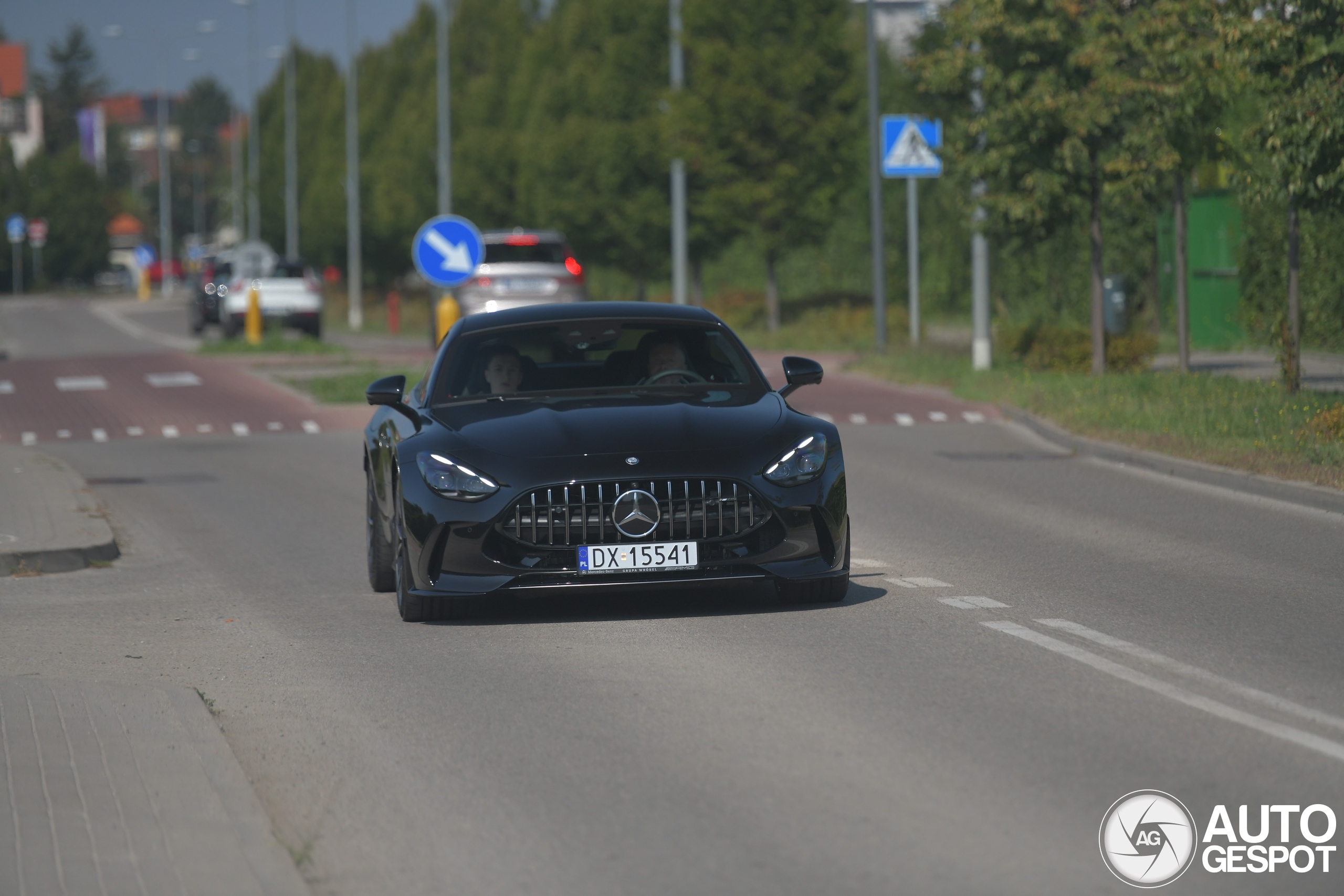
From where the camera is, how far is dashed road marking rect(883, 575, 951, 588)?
1061cm

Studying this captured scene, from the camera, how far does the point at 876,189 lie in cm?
3194

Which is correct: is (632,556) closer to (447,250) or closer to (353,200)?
(447,250)

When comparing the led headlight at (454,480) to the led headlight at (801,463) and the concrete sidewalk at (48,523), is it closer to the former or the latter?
the led headlight at (801,463)

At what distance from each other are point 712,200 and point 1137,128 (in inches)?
743

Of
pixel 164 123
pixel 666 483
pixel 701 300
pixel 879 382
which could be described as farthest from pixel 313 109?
pixel 666 483

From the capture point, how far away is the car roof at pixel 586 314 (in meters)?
10.9

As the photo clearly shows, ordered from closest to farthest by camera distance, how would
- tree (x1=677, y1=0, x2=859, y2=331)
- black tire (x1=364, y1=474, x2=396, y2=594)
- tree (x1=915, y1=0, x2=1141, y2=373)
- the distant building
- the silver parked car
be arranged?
black tire (x1=364, y1=474, x2=396, y2=594), tree (x1=915, y1=0, x2=1141, y2=373), the silver parked car, tree (x1=677, y1=0, x2=859, y2=331), the distant building

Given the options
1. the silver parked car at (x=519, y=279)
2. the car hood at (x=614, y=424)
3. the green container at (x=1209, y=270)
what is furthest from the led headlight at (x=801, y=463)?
the silver parked car at (x=519, y=279)

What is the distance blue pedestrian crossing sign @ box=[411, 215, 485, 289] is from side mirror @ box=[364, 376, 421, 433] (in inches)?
632

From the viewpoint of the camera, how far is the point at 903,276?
46688 millimetres

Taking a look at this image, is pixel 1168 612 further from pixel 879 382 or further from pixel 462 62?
pixel 462 62

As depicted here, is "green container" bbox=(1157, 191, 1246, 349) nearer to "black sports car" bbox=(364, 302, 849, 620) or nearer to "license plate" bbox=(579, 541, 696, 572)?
"black sports car" bbox=(364, 302, 849, 620)

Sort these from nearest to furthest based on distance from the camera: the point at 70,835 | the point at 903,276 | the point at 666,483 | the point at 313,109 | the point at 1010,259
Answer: the point at 70,835 < the point at 666,483 < the point at 1010,259 < the point at 903,276 < the point at 313,109

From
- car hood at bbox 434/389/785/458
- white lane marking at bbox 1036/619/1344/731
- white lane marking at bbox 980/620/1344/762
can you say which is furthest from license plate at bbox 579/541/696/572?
white lane marking at bbox 1036/619/1344/731
